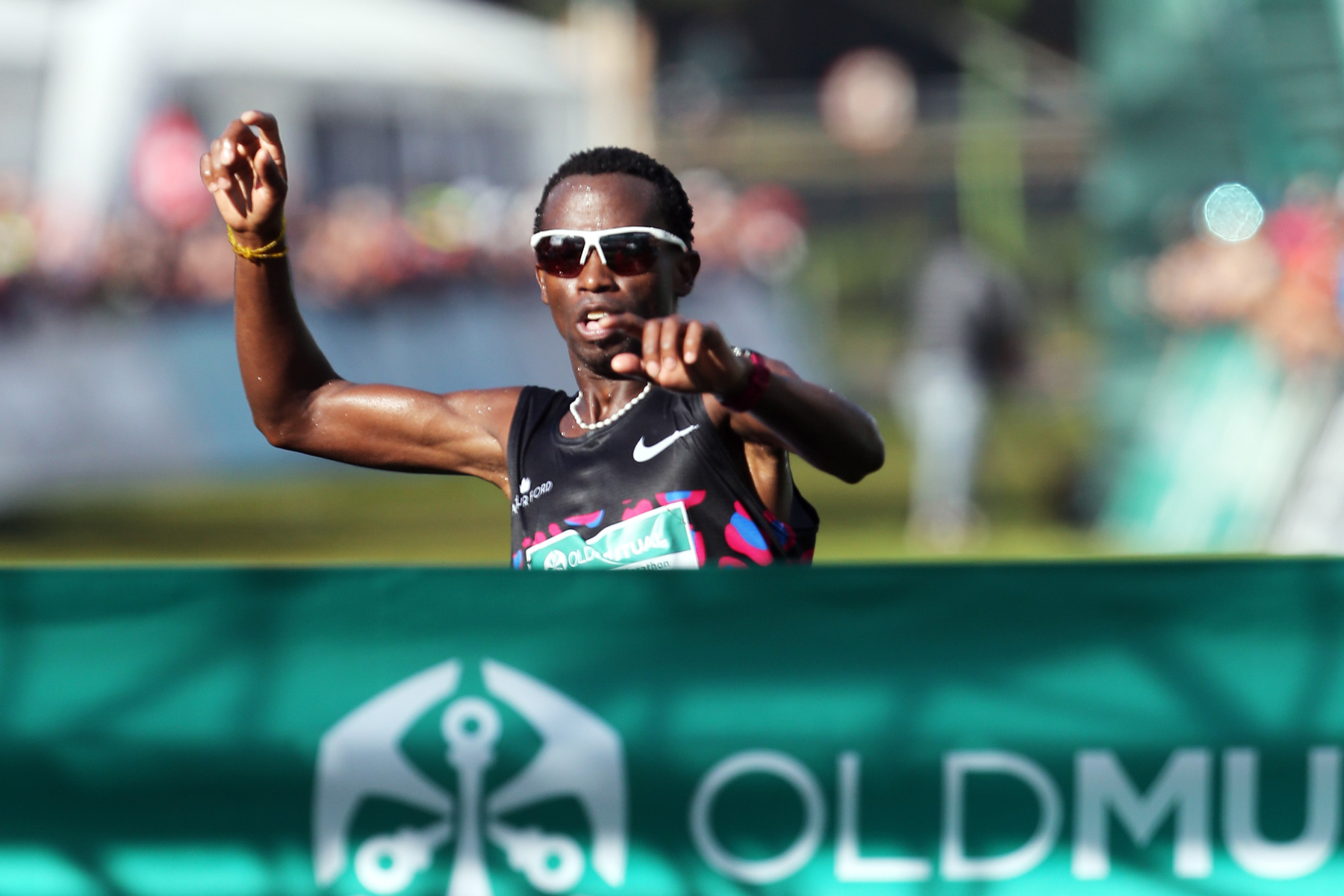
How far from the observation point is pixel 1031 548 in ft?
35.6

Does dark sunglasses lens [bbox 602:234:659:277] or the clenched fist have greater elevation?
the clenched fist

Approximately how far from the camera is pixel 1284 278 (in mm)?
8273

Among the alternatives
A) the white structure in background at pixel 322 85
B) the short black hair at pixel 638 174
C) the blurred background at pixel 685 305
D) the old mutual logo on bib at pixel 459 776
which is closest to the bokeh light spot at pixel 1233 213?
the blurred background at pixel 685 305

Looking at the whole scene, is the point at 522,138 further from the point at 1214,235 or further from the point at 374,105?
the point at 1214,235

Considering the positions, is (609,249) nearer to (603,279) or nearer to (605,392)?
(603,279)

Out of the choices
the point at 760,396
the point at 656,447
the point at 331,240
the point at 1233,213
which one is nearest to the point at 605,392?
the point at 656,447

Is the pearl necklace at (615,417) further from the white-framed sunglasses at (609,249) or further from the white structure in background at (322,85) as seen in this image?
the white structure in background at (322,85)

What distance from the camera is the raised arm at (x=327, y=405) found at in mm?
2865

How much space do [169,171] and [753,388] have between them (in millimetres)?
11455

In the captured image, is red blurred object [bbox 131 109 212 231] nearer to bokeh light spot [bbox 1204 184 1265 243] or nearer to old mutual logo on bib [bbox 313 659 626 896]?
bokeh light spot [bbox 1204 184 1265 243]

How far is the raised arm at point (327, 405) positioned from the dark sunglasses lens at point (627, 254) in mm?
386

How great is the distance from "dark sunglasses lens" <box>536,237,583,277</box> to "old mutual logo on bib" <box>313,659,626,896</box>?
73 centimetres

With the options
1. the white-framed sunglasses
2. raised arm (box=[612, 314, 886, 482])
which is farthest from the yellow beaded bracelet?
raised arm (box=[612, 314, 886, 482])

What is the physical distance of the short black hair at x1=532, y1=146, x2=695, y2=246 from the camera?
2.73 m
